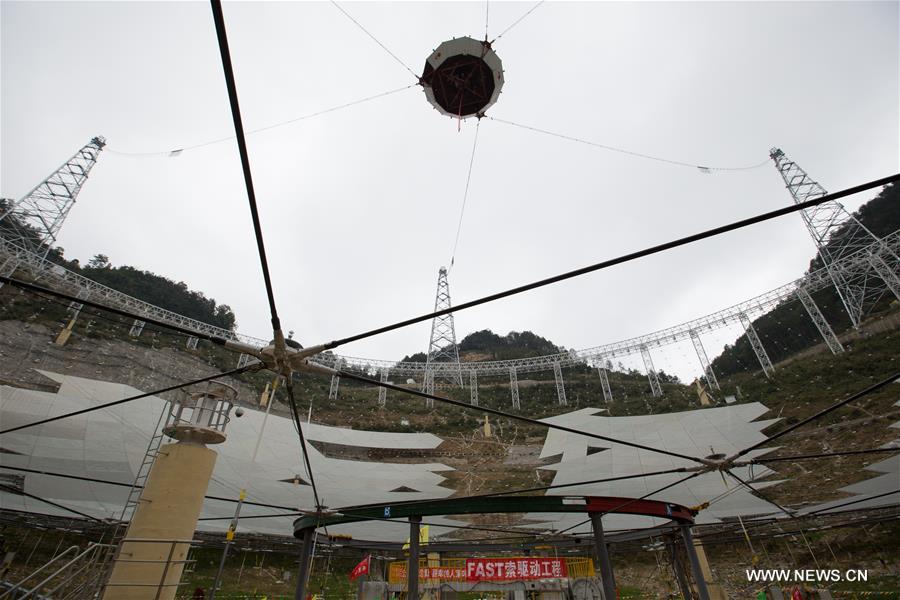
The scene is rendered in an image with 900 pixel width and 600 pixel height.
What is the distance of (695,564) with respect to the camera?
9.04 meters

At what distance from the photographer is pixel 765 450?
19.3 meters

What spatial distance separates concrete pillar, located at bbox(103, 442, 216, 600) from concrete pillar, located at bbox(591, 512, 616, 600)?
332 inches

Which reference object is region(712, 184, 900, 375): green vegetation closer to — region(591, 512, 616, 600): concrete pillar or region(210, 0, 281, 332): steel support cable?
region(591, 512, 616, 600): concrete pillar

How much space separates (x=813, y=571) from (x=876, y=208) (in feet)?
162

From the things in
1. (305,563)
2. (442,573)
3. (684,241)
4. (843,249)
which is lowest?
(442,573)

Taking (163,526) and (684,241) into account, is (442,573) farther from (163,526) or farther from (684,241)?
(684,241)

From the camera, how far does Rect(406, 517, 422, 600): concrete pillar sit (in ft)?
27.3

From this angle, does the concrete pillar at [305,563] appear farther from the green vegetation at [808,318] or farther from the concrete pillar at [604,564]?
the green vegetation at [808,318]

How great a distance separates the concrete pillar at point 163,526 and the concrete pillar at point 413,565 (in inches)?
179

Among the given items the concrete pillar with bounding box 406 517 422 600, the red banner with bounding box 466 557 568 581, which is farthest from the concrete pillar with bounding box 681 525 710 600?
the concrete pillar with bounding box 406 517 422 600

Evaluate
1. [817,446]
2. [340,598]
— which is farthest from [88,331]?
A: [817,446]

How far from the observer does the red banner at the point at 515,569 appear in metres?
11.2

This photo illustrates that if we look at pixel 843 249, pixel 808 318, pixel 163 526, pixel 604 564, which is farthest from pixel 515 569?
pixel 808 318

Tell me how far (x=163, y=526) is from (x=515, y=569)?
873 centimetres
